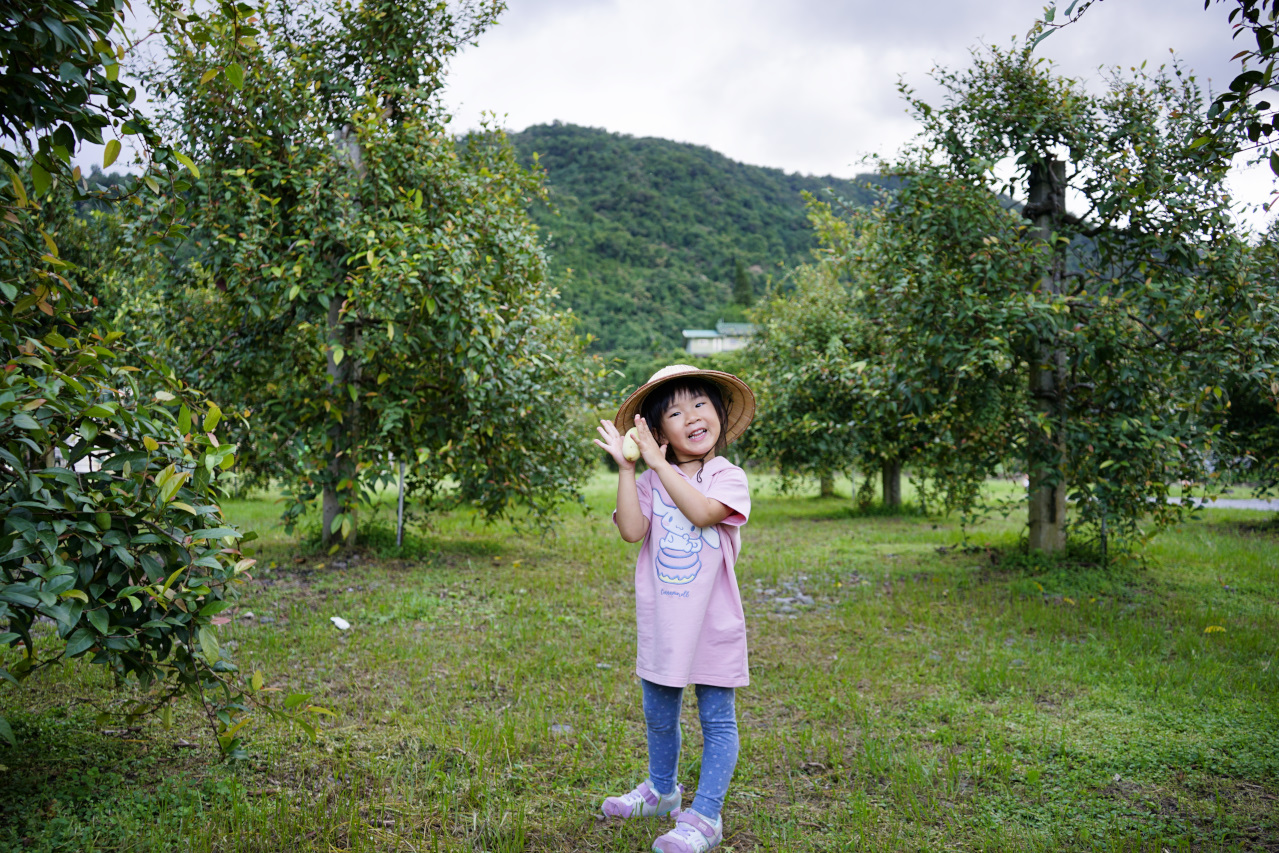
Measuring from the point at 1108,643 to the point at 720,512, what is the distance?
4.07 m

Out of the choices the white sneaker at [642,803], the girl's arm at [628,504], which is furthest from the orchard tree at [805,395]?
the white sneaker at [642,803]

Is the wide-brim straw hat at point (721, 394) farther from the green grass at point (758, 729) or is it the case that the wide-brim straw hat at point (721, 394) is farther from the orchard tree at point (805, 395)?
the orchard tree at point (805, 395)

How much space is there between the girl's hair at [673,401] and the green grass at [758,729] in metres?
1.45

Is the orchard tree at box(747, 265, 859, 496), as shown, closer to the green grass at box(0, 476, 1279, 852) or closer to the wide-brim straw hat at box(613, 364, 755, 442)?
the green grass at box(0, 476, 1279, 852)

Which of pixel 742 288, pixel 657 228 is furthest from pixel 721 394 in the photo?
pixel 657 228

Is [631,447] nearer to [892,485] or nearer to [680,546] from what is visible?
[680,546]

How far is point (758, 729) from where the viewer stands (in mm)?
4195

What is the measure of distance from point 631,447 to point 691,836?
1359mm

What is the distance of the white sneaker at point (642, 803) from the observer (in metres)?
3.07

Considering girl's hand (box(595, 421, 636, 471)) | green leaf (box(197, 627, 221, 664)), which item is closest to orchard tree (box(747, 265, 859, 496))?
girl's hand (box(595, 421, 636, 471))

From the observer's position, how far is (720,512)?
2.96 metres

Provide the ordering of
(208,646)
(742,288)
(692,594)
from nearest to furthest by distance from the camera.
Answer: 1. (208,646)
2. (692,594)
3. (742,288)

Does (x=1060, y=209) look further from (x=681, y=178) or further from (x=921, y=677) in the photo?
(x=681, y=178)

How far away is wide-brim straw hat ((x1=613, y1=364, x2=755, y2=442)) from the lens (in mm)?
3174
